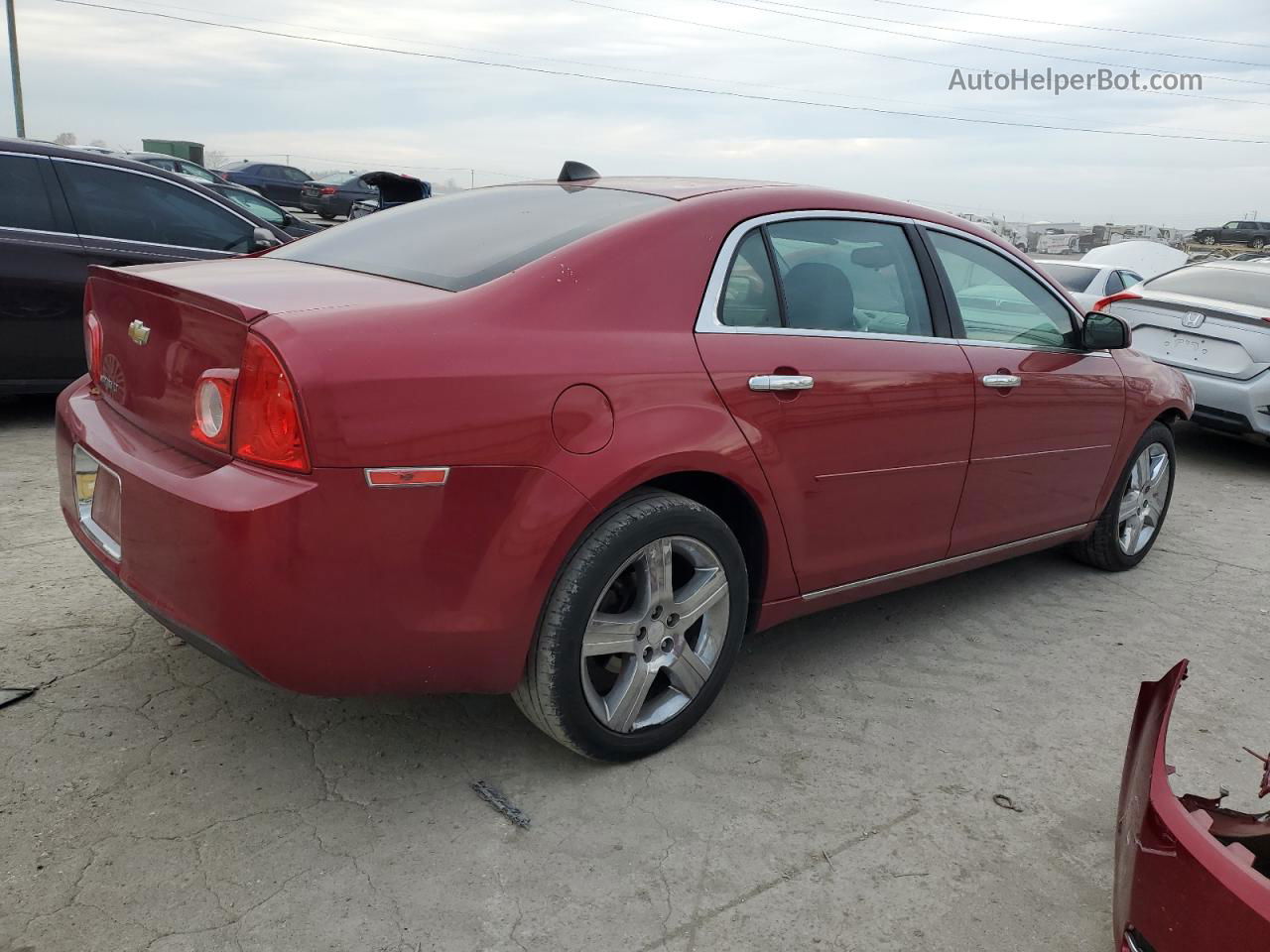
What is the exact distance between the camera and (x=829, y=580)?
10.7 feet

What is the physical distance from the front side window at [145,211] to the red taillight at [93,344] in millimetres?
3403

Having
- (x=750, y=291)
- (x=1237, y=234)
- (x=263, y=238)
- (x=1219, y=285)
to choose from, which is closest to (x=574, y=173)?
(x=750, y=291)

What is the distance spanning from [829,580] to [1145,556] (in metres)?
2.60

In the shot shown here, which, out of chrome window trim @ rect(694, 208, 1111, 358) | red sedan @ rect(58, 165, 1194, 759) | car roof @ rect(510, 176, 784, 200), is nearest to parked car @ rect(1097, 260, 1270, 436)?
chrome window trim @ rect(694, 208, 1111, 358)

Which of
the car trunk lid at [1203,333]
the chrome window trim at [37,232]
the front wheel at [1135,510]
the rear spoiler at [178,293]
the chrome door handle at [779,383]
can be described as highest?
the rear spoiler at [178,293]

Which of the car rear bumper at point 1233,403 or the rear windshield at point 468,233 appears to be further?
the car rear bumper at point 1233,403

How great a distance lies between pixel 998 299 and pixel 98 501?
9.94 feet

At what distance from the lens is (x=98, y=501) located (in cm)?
270

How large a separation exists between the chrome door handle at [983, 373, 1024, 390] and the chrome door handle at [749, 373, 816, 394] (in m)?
0.91

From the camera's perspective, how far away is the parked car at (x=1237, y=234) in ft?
135

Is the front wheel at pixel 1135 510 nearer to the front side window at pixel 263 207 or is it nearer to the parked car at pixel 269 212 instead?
the parked car at pixel 269 212

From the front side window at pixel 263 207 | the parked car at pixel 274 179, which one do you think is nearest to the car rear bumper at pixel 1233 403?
the front side window at pixel 263 207

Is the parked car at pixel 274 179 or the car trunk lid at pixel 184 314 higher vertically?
the car trunk lid at pixel 184 314

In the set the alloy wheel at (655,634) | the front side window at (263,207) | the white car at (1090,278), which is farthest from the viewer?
the front side window at (263,207)
